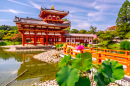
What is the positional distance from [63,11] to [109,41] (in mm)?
14672

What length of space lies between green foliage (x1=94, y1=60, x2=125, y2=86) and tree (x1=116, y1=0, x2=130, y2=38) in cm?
2623

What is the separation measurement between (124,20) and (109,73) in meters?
28.4

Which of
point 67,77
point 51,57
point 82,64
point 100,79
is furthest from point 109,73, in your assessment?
point 51,57

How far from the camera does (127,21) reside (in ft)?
79.3

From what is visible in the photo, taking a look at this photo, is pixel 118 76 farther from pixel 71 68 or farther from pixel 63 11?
pixel 63 11

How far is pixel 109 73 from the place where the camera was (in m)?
1.79

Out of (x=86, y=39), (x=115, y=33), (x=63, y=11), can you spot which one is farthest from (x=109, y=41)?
(x=63, y=11)

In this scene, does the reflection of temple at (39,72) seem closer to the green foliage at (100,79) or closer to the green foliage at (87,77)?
the green foliage at (87,77)

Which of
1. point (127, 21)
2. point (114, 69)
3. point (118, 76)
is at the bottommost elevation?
point (118, 76)

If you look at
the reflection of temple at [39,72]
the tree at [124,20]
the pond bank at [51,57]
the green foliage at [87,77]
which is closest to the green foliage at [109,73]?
the green foliage at [87,77]

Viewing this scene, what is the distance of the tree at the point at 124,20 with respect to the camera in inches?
936

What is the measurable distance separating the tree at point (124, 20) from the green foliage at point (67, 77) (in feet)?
88.0

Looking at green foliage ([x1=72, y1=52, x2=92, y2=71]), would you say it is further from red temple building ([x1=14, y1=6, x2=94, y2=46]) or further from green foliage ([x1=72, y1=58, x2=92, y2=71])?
red temple building ([x1=14, y1=6, x2=94, y2=46])

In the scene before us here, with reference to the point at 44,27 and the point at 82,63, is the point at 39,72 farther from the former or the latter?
the point at 44,27
